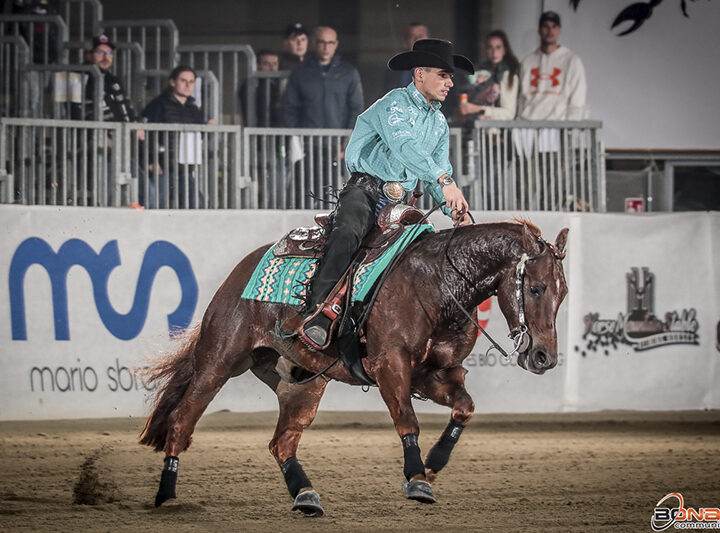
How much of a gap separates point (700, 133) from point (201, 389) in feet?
27.3

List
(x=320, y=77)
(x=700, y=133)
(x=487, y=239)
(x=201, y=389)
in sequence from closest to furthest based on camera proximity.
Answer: (x=487, y=239) → (x=201, y=389) → (x=320, y=77) → (x=700, y=133)

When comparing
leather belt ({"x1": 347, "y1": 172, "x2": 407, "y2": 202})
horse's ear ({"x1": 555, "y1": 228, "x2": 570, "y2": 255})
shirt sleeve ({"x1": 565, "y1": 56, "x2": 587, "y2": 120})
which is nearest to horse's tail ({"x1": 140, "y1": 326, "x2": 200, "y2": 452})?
leather belt ({"x1": 347, "y1": 172, "x2": 407, "y2": 202})

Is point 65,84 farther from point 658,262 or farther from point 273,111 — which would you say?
point 658,262

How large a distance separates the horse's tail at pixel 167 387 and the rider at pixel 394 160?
119 centimetres

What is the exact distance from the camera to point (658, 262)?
9727 mm

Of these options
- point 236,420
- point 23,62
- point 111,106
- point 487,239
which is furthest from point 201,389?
point 23,62

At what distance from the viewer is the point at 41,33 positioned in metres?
11.1

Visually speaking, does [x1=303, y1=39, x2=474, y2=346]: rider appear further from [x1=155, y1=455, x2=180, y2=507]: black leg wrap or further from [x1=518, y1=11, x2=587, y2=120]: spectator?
[x1=518, y1=11, x2=587, y2=120]: spectator

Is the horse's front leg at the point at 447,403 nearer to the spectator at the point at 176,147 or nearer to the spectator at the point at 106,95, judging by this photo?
the spectator at the point at 176,147

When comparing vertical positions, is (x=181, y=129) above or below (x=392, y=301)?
above

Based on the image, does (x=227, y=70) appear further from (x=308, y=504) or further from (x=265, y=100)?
(x=308, y=504)

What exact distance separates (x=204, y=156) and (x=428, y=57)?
4.61 metres

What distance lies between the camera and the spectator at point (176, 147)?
9.69m

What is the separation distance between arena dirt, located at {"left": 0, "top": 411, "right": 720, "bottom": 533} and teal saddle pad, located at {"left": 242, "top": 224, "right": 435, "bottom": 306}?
4.14 ft
